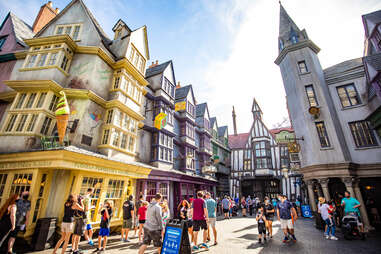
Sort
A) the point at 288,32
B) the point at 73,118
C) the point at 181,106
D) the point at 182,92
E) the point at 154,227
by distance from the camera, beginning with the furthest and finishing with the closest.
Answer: the point at 182,92 → the point at 181,106 → the point at 288,32 → the point at 73,118 → the point at 154,227

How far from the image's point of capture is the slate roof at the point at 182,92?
19.7 m

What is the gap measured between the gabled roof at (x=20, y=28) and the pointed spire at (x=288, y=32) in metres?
22.1

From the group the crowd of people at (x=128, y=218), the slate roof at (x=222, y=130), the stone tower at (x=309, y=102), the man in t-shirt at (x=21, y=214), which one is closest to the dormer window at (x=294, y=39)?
the stone tower at (x=309, y=102)

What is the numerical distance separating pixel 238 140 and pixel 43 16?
30.2 m

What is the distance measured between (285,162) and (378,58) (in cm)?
1806

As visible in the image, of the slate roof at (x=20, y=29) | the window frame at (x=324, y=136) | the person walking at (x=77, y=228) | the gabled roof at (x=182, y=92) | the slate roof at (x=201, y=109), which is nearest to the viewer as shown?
the person walking at (x=77, y=228)

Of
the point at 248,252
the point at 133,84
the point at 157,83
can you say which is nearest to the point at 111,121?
the point at 133,84

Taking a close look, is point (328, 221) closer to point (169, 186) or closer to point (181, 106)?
point (169, 186)

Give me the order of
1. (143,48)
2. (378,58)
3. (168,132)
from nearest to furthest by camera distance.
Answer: (378,58), (143,48), (168,132)

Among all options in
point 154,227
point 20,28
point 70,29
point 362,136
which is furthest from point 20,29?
point 362,136

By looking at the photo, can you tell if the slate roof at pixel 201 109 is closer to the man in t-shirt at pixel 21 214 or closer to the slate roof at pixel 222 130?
the slate roof at pixel 222 130

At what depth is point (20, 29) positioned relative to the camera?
1291cm

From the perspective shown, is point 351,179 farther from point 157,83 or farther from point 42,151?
point 42,151

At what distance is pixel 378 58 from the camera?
955 cm
